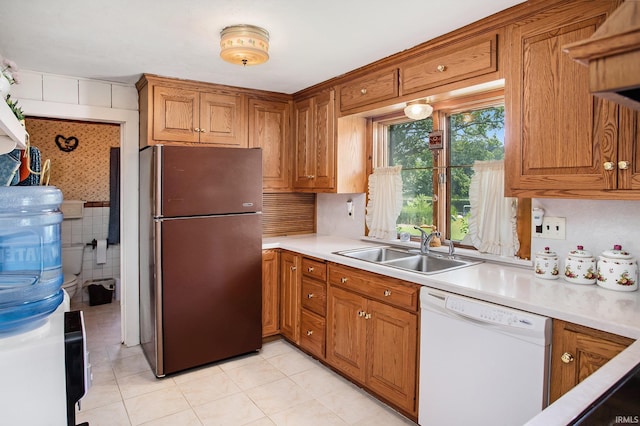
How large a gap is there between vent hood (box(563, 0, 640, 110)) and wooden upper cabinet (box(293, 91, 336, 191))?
8.61 ft

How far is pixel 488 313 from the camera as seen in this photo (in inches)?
67.6

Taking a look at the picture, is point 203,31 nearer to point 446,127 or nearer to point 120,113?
point 120,113

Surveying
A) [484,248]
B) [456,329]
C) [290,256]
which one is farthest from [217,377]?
[484,248]

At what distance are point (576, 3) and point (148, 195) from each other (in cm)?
270

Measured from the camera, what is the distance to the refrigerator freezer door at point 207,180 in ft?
8.79

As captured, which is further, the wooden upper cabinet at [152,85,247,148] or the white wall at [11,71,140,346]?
the wooden upper cabinet at [152,85,247,148]

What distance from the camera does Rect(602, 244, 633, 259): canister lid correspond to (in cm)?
173

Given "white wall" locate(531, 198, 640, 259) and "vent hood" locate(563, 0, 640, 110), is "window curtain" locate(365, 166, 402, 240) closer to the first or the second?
"white wall" locate(531, 198, 640, 259)

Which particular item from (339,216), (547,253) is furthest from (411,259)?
(339,216)

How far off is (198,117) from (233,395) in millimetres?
2084

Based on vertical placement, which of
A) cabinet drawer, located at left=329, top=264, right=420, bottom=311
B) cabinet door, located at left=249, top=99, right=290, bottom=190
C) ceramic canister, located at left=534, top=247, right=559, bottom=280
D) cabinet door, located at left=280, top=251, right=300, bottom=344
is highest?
cabinet door, located at left=249, top=99, right=290, bottom=190

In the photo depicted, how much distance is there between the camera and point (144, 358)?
305 centimetres

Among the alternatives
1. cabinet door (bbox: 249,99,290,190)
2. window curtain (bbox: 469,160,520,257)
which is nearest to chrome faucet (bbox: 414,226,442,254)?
window curtain (bbox: 469,160,520,257)

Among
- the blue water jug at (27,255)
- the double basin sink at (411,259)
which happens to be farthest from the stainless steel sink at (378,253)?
the blue water jug at (27,255)
